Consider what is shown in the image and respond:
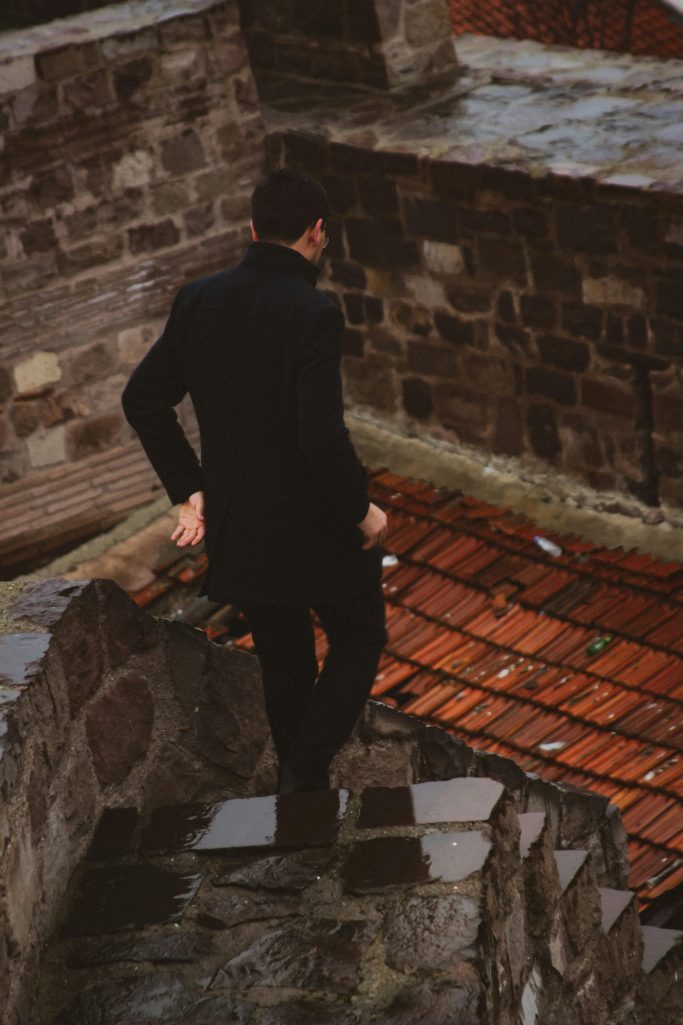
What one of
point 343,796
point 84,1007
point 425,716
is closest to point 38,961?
point 84,1007

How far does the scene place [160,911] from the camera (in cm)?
329

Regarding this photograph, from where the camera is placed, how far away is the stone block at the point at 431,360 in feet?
23.7

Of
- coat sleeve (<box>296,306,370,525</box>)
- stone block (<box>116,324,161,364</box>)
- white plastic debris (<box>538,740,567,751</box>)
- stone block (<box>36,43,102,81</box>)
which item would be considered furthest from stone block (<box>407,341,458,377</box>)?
coat sleeve (<box>296,306,370,525</box>)

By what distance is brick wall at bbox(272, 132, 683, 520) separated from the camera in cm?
631

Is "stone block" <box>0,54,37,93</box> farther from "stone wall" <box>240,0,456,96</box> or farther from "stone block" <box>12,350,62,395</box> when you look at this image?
"stone wall" <box>240,0,456,96</box>

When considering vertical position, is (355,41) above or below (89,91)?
below

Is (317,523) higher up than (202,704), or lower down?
higher up


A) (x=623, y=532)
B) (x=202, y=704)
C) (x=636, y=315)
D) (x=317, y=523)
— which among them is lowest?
(x=623, y=532)

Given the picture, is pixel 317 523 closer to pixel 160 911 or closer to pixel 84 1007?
pixel 160 911

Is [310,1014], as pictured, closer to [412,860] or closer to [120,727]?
[412,860]

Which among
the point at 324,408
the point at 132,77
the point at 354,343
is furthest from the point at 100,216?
the point at 324,408

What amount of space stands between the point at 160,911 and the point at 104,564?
385cm

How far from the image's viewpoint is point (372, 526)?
3.89 meters

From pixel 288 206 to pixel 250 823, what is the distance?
1.38 m
